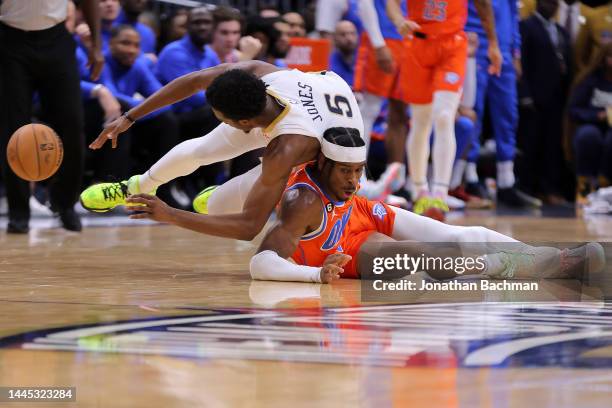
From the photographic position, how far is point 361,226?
5203mm

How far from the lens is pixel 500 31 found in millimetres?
11469

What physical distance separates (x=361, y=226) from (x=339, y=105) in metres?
0.57

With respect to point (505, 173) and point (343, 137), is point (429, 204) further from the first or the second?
point (505, 173)

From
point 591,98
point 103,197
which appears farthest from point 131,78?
point 591,98

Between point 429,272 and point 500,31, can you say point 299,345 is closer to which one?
point 429,272

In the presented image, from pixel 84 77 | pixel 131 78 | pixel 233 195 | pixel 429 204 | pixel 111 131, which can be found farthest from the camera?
pixel 131 78

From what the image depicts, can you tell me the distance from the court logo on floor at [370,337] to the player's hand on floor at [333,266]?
2.12 feet

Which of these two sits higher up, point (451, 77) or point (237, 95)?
point (237, 95)

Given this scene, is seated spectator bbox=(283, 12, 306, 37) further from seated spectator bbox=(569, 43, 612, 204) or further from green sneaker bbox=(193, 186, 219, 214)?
green sneaker bbox=(193, 186, 219, 214)

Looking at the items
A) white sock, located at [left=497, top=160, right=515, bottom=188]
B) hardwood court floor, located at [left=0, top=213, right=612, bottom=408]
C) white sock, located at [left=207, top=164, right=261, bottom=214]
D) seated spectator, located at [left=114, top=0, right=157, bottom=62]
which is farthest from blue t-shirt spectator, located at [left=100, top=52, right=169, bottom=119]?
hardwood court floor, located at [left=0, top=213, right=612, bottom=408]

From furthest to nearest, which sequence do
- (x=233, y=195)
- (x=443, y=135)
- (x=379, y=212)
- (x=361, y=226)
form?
(x=443, y=135) < (x=233, y=195) < (x=379, y=212) < (x=361, y=226)

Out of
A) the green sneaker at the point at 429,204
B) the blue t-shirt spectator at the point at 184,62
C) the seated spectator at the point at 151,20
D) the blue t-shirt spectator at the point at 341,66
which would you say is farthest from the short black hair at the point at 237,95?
the seated spectator at the point at 151,20

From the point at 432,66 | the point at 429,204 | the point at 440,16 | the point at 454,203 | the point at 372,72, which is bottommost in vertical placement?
the point at 454,203

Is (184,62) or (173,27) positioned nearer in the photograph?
(184,62)
